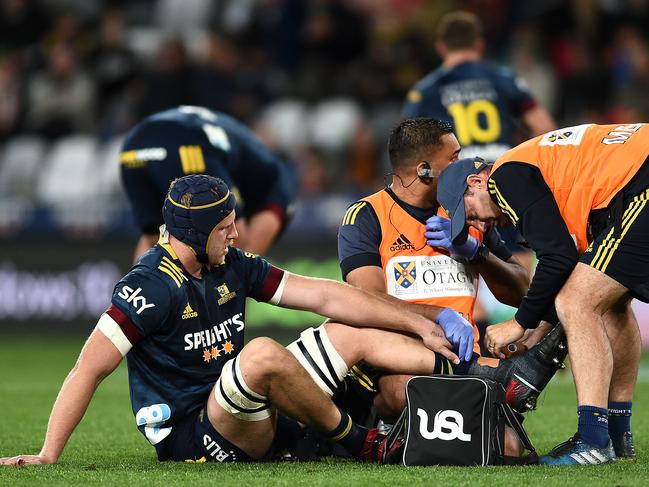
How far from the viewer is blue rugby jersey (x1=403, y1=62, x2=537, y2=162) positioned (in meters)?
9.16

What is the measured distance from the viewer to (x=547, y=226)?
5.38m

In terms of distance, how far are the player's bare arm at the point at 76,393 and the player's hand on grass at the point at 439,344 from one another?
4.72 feet

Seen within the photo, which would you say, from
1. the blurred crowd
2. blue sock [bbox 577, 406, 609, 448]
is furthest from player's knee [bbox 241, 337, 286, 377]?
the blurred crowd

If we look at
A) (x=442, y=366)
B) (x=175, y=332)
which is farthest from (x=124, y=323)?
(x=442, y=366)

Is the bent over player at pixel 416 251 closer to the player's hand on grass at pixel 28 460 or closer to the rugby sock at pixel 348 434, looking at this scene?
the rugby sock at pixel 348 434

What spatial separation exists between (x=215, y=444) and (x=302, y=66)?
33.4 ft

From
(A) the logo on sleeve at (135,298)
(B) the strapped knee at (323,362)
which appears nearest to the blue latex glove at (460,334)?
(B) the strapped knee at (323,362)

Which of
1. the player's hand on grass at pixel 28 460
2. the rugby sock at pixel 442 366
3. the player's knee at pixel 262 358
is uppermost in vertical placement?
the player's knee at pixel 262 358

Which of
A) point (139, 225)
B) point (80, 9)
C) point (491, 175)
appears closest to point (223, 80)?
point (80, 9)

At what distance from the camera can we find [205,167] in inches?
336

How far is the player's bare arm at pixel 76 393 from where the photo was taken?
508 cm

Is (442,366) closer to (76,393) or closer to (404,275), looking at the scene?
(404,275)

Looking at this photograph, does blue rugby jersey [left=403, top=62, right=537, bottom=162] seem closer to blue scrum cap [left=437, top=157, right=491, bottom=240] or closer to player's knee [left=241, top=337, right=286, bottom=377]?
blue scrum cap [left=437, top=157, right=491, bottom=240]

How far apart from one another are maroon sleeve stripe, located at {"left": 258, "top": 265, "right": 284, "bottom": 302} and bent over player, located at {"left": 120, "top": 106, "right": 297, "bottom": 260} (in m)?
2.86
